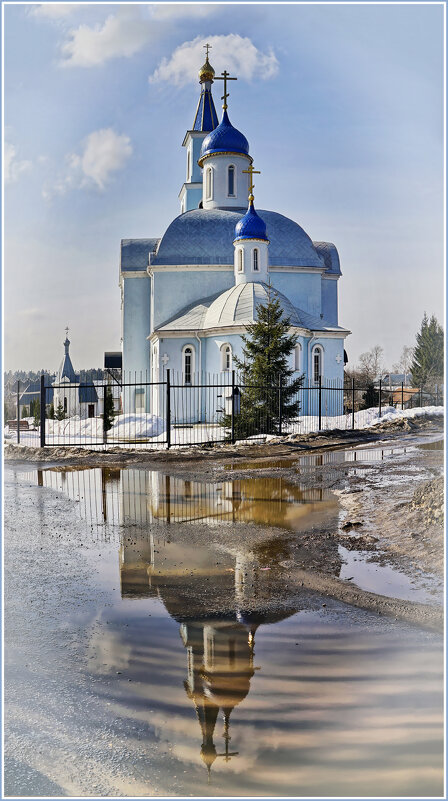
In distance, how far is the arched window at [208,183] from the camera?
28.4m

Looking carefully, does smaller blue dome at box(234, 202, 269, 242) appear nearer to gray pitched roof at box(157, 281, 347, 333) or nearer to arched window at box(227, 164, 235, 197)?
gray pitched roof at box(157, 281, 347, 333)

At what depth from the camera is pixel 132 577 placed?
443 centimetres

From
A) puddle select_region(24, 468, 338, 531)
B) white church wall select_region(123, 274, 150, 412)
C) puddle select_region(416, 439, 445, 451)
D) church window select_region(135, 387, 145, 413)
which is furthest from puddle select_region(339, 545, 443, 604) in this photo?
white church wall select_region(123, 274, 150, 412)

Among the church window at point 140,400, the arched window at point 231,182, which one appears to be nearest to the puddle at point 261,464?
the church window at point 140,400

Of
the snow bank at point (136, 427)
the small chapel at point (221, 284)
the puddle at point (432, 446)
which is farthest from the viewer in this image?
the small chapel at point (221, 284)

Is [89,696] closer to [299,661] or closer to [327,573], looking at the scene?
[299,661]

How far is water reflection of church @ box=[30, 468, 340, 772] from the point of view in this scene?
2820mm

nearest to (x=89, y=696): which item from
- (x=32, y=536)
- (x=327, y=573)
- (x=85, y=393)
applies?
(x=327, y=573)

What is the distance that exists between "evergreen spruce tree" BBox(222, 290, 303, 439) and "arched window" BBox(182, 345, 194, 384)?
600 cm

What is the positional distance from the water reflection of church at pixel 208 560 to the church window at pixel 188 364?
13714 millimetres

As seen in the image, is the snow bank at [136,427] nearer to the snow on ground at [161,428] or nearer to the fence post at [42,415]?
the snow on ground at [161,428]

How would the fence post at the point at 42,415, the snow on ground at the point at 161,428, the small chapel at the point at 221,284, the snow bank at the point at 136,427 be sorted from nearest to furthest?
the fence post at the point at 42,415 < the snow on ground at the point at 161,428 < the snow bank at the point at 136,427 < the small chapel at the point at 221,284

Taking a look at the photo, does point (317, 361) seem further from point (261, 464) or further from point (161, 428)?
point (261, 464)

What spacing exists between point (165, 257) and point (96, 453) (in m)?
15.3
